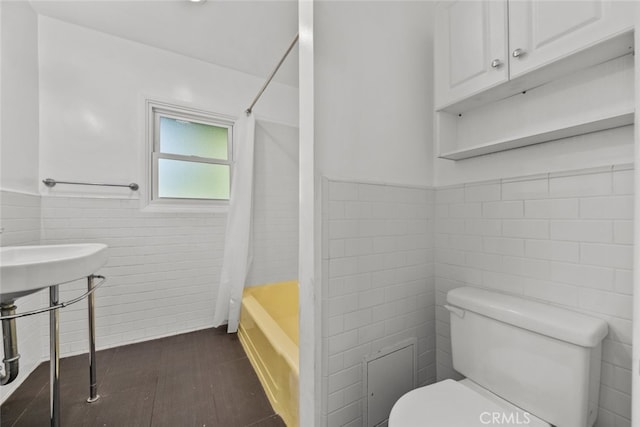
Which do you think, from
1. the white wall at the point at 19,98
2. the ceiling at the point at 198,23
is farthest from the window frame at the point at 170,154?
the white wall at the point at 19,98

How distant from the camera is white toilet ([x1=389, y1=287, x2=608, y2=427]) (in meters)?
0.79

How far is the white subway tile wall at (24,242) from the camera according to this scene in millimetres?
1423

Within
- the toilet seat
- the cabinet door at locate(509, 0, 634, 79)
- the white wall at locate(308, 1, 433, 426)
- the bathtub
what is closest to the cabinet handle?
the cabinet door at locate(509, 0, 634, 79)

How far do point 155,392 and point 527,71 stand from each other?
7.57ft

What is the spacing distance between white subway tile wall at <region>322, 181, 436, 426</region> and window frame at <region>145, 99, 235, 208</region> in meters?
1.73

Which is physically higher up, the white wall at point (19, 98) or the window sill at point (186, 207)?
the white wall at point (19, 98)

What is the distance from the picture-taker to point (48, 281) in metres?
0.85

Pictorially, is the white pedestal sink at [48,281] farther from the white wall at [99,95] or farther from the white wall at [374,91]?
the white wall at [374,91]

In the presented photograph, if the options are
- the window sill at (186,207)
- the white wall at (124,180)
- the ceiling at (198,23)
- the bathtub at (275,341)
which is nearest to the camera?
the bathtub at (275,341)

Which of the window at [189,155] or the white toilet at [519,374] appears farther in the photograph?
the window at [189,155]

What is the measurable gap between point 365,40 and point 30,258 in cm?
182

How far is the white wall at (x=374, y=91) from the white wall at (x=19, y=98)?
179 cm

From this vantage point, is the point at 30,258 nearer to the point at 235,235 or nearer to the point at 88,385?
the point at 88,385

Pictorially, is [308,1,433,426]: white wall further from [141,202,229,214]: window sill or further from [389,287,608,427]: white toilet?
[141,202,229,214]: window sill
